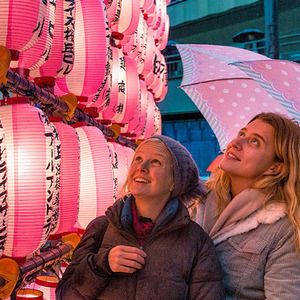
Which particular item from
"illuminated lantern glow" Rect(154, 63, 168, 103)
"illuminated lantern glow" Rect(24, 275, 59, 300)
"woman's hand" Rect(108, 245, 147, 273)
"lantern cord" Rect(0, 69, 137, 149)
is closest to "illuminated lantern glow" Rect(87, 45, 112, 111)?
"lantern cord" Rect(0, 69, 137, 149)

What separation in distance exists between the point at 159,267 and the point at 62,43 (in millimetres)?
2090

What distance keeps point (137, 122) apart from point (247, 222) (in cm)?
501

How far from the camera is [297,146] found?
90.0 inches

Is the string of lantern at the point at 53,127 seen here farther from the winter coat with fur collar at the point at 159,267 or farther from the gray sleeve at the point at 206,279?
the gray sleeve at the point at 206,279

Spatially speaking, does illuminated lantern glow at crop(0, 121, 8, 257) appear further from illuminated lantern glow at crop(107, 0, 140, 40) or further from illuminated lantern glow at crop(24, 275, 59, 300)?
illuminated lantern glow at crop(107, 0, 140, 40)

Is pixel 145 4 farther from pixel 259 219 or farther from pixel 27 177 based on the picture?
pixel 259 219

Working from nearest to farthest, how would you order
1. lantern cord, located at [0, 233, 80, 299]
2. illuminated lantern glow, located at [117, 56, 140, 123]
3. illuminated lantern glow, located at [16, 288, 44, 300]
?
lantern cord, located at [0, 233, 80, 299]
illuminated lantern glow, located at [16, 288, 44, 300]
illuminated lantern glow, located at [117, 56, 140, 123]

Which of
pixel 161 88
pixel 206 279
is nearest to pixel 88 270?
pixel 206 279

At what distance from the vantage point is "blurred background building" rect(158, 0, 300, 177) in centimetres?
1510

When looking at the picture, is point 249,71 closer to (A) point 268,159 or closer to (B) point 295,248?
(A) point 268,159

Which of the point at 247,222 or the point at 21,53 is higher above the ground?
the point at 21,53

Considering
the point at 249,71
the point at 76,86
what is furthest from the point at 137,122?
the point at 249,71

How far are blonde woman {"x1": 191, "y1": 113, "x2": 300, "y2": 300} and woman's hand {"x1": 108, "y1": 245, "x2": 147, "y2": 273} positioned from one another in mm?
423

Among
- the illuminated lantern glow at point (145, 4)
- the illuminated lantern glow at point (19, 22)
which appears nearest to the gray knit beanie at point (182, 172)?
the illuminated lantern glow at point (19, 22)
